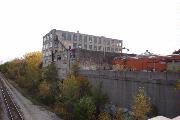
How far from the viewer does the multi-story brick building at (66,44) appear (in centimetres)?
5126

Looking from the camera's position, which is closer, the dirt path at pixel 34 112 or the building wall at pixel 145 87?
the building wall at pixel 145 87

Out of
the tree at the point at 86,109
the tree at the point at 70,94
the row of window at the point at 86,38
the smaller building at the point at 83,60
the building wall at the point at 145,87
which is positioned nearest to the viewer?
the building wall at the point at 145,87

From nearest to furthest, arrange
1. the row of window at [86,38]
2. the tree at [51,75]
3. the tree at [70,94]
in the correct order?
1. the tree at [70,94]
2. the tree at [51,75]
3. the row of window at [86,38]

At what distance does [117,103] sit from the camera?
27750 millimetres

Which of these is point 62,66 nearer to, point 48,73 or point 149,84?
point 48,73

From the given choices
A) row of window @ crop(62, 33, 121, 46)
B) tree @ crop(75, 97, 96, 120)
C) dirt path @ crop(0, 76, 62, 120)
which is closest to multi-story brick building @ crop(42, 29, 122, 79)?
row of window @ crop(62, 33, 121, 46)

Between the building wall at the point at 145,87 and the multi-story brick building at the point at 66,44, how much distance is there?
17.6 metres

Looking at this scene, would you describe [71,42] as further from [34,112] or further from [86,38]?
[34,112]

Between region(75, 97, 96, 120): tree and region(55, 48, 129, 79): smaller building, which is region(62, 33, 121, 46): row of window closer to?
region(55, 48, 129, 79): smaller building

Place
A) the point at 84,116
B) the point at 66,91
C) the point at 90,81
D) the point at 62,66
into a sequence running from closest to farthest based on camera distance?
1. the point at 84,116
2. the point at 66,91
3. the point at 90,81
4. the point at 62,66

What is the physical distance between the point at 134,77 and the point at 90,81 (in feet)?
38.4

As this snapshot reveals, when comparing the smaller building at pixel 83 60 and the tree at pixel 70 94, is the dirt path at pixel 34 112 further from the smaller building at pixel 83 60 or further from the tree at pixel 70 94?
the smaller building at pixel 83 60

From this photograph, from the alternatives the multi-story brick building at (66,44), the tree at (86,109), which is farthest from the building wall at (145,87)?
the multi-story brick building at (66,44)

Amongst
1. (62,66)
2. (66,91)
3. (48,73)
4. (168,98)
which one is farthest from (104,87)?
(48,73)
